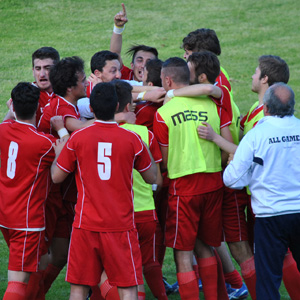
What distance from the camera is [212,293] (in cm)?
584

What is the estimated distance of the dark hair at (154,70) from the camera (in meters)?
6.16

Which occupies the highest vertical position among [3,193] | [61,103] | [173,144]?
[61,103]

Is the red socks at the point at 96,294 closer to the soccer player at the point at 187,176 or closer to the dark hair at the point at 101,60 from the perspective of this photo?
the soccer player at the point at 187,176

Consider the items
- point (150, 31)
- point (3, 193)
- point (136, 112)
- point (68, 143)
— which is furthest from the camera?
point (150, 31)

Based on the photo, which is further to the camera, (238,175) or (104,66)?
(104,66)

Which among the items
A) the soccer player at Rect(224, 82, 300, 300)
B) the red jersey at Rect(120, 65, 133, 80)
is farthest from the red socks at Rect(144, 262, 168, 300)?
the red jersey at Rect(120, 65, 133, 80)

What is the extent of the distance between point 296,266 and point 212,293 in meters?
0.80

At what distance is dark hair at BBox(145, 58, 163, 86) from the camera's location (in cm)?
616

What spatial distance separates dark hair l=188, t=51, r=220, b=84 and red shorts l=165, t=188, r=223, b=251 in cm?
106

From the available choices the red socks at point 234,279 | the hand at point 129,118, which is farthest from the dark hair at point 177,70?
the red socks at point 234,279

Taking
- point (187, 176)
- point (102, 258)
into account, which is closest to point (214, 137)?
point (187, 176)

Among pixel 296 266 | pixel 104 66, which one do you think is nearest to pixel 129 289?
pixel 296 266

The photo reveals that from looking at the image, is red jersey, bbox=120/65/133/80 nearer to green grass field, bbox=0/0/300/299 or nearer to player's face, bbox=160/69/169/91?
player's face, bbox=160/69/169/91

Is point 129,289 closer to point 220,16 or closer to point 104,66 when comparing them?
point 104,66
